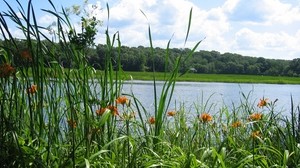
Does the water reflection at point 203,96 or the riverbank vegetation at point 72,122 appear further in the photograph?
the water reflection at point 203,96

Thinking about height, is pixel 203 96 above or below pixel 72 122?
below

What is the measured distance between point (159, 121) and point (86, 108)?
50cm

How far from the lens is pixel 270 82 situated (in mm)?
61375

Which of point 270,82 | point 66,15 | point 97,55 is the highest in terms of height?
point 66,15

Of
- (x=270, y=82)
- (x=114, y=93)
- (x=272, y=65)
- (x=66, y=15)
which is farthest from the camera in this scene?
(x=270, y=82)

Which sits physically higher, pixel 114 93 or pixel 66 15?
pixel 66 15

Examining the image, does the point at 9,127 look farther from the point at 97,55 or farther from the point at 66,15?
the point at 97,55

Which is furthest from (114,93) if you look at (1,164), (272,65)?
(272,65)

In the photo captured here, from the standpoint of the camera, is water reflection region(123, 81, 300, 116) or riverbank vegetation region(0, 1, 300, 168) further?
water reflection region(123, 81, 300, 116)

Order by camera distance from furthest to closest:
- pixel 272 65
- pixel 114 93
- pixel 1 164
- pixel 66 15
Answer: pixel 272 65
pixel 114 93
pixel 66 15
pixel 1 164

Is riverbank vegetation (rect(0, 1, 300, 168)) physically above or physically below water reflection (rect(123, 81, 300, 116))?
above

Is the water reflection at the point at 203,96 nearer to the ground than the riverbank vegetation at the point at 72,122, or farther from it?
nearer to the ground

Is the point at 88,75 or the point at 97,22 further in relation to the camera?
the point at 88,75

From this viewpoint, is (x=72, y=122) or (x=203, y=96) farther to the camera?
(x=203, y=96)
